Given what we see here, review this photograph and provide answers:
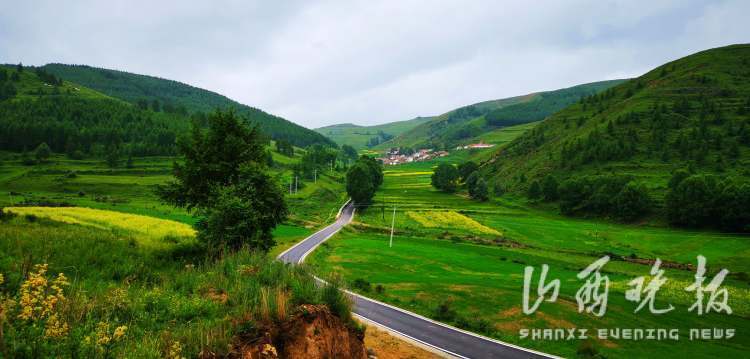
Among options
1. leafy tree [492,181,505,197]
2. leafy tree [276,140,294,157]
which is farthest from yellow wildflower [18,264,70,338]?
leafy tree [276,140,294,157]

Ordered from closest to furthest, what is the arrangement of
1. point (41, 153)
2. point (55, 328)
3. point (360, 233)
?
point (55, 328) → point (360, 233) → point (41, 153)

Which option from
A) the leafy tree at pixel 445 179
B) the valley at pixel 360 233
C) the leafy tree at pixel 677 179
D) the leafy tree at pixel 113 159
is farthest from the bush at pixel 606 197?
the leafy tree at pixel 113 159

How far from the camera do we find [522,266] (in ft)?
154

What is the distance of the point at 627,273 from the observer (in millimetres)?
46031

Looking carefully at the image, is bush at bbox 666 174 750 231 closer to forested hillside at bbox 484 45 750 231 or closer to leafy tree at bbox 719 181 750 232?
leafy tree at bbox 719 181 750 232

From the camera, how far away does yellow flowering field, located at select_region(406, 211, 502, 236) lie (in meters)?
75.9

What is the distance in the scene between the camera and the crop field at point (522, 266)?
24469 mm

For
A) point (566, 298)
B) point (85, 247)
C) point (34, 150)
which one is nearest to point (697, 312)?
point (566, 298)

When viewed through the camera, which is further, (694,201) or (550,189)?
(550,189)

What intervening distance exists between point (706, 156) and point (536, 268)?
109 metres

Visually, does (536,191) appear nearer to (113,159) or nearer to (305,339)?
(305,339)

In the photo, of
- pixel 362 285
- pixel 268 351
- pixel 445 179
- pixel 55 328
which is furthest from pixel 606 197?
pixel 55 328

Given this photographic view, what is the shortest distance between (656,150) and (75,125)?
228 m

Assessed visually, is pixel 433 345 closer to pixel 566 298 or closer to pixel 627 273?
pixel 566 298
